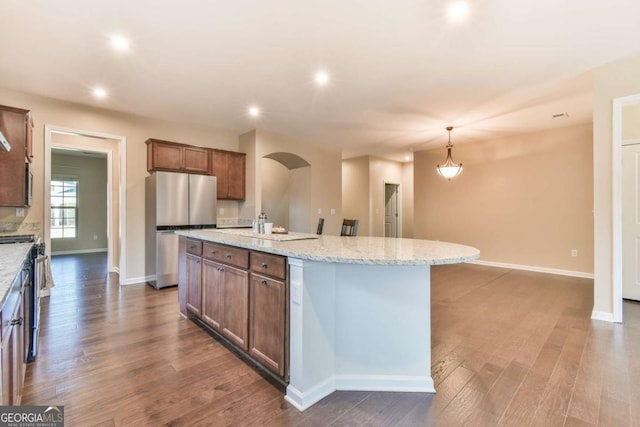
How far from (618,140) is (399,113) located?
2.44 meters

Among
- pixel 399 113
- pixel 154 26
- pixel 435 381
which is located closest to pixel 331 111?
pixel 399 113

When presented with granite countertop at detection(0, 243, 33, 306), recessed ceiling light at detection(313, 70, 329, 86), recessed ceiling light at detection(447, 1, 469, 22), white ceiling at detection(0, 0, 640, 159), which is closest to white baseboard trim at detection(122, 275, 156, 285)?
white ceiling at detection(0, 0, 640, 159)

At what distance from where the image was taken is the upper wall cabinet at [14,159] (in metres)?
3.11

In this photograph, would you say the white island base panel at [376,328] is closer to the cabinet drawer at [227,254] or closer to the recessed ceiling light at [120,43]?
the cabinet drawer at [227,254]

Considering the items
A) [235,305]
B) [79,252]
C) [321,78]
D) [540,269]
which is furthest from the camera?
[79,252]

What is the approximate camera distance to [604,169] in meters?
3.04

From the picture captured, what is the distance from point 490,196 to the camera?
604 cm

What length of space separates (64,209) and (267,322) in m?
8.47

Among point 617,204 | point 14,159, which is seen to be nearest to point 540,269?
point 617,204

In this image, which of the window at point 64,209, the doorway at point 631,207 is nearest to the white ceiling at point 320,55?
the doorway at point 631,207

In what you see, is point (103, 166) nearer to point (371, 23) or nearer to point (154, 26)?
point (154, 26)

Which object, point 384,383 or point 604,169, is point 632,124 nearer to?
point 604,169

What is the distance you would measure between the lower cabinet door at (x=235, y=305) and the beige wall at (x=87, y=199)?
7.66 meters

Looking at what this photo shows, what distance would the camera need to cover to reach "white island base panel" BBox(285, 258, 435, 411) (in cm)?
185
